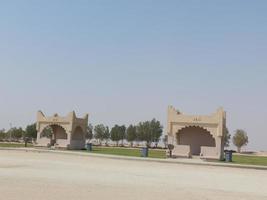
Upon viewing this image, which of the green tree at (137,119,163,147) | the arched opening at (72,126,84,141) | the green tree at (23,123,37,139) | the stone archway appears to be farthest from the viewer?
the green tree at (23,123,37,139)

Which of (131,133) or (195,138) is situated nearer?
(195,138)

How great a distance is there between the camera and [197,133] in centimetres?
4253

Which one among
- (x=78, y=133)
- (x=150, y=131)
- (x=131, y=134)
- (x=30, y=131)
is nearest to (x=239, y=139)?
(x=150, y=131)

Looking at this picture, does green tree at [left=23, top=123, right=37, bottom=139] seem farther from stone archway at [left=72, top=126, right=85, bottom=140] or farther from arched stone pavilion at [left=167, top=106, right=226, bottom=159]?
arched stone pavilion at [left=167, top=106, right=226, bottom=159]

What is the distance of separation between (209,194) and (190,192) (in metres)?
0.60

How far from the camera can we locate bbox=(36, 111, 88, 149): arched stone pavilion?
52.0 meters

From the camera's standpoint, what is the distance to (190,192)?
13.8 meters

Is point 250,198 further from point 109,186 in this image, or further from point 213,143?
point 213,143

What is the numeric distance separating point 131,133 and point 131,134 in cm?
24

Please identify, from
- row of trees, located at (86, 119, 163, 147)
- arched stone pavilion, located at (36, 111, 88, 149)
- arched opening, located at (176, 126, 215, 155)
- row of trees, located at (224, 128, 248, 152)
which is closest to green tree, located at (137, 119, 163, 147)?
row of trees, located at (86, 119, 163, 147)

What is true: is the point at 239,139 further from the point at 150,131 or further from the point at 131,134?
the point at 131,134

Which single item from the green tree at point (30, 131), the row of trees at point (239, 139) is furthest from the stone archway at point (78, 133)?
the green tree at point (30, 131)

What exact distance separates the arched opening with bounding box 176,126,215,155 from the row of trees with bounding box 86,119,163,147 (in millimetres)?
56399

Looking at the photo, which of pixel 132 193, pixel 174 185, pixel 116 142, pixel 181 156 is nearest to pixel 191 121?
pixel 181 156
